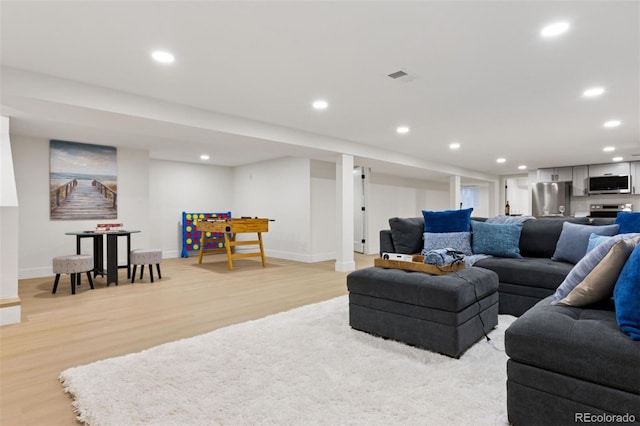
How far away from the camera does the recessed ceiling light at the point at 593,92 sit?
3480 mm

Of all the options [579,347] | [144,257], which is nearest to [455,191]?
[144,257]

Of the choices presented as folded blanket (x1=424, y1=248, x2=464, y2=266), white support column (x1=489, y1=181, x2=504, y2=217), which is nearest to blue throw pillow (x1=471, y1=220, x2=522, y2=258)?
folded blanket (x1=424, y1=248, x2=464, y2=266)

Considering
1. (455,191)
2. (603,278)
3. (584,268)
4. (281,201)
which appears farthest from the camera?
(455,191)

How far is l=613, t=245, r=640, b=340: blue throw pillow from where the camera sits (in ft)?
4.55

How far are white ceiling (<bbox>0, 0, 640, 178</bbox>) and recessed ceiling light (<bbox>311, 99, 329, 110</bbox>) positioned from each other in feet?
0.42

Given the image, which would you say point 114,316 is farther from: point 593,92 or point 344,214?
point 593,92

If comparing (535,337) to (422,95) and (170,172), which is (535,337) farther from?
(170,172)

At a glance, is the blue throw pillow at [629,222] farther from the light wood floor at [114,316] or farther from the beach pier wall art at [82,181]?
the beach pier wall art at [82,181]

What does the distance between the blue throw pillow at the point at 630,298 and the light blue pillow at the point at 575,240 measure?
1699 mm

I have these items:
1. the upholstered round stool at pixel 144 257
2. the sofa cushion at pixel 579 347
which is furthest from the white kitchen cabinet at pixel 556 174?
the upholstered round stool at pixel 144 257

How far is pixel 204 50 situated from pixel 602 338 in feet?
9.91

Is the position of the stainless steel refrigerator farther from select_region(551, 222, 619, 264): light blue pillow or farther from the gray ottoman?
the gray ottoman

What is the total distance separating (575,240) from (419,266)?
1.64 m

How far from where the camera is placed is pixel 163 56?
2730 millimetres
